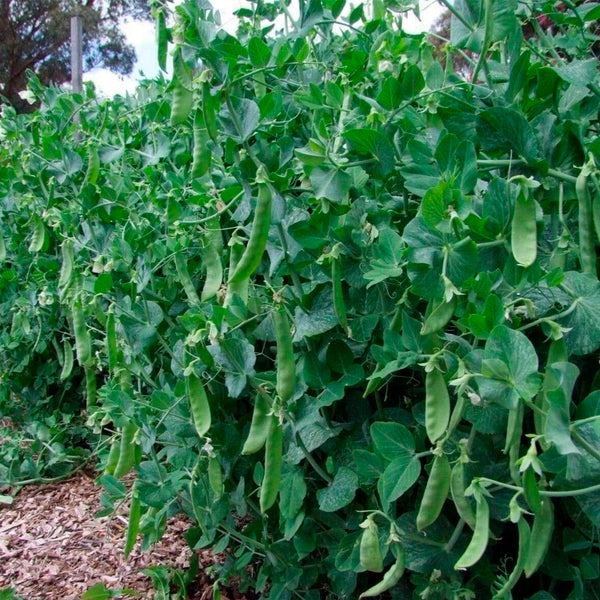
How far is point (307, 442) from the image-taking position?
132cm

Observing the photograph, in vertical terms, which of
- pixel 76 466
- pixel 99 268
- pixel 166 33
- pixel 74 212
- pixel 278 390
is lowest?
pixel 76 466

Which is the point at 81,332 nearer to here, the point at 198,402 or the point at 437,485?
the point at 198,402

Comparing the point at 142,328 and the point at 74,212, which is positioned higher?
the point at 74,212

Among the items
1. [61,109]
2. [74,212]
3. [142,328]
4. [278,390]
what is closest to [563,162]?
[278,390]

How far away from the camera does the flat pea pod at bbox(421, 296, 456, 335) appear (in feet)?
3.14

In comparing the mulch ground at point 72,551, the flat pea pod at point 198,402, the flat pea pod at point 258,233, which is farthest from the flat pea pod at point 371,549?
the mulch ground at point 72,551

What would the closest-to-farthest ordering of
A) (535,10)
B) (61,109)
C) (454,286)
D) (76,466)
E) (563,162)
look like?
(454,286) < (563,162) < (535,10) < (61,109) < (76,466)

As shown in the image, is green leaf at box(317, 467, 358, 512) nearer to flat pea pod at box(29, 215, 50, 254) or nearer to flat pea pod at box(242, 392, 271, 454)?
flat pea pod at box(242, 392, 271, 454)

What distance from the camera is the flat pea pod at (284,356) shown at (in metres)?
1.17

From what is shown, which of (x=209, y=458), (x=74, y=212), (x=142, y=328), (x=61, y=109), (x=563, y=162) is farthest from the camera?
(x=61, y=109)

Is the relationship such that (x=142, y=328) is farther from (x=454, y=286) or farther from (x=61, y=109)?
(x=61, y=109)

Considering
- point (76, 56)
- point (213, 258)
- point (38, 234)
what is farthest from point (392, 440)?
point (76, 56)

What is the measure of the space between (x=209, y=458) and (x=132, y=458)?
210 mm

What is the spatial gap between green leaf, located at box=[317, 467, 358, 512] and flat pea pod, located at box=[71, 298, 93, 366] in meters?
0.81
